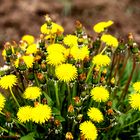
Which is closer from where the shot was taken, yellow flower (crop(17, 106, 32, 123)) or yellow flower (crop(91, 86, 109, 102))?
yellow flower (crop(17, 106, 32, 123))

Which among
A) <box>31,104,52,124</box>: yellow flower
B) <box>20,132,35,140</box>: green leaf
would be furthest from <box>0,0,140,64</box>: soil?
<box>31,104,52,124</box>: yellow flower

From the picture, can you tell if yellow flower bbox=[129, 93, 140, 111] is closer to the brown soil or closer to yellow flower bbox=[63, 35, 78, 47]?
yellow flower bbox=[63, 35, 78, 47]

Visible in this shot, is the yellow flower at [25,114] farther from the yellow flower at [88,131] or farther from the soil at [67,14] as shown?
the soil at [67,14]

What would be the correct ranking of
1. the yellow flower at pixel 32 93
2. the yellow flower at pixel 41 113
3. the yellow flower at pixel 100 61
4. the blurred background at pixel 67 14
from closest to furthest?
the yellow flower at pixel 41 113 < the yellow flower at pixel 32 93 < the yellow flower at pixel 100 61 < the blurred background at pixel 67 14

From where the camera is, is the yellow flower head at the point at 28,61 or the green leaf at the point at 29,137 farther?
the yellow flower head at the point at 28,61

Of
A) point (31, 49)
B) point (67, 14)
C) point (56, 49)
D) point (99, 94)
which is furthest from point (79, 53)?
point (67, 14)

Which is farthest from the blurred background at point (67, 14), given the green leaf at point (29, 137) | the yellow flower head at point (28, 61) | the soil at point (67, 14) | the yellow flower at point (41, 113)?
the yellow flower at point (41, 113)

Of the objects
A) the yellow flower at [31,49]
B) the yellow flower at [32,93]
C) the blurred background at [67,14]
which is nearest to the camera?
the yellow flower at [32,93]

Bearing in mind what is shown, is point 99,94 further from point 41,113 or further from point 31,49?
point 31,49
